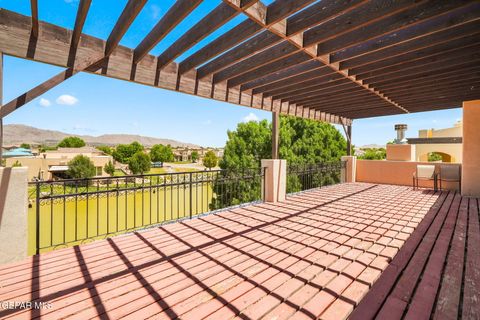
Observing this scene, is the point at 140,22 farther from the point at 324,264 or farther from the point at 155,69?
the point at 324,264

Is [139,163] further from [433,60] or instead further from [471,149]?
[433,60]

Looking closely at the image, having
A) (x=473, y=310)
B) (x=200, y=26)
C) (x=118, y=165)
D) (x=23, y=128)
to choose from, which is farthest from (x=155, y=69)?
(x=23, y=128)

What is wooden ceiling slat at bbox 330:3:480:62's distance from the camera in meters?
2.38

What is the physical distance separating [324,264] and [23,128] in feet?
657

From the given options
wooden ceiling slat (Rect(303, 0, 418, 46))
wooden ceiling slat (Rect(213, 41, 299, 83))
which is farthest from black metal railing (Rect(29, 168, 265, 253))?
wooden ceiling slat (Rect(303, 0, 418, 46))

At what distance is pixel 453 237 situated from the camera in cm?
322

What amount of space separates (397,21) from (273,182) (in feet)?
12.5

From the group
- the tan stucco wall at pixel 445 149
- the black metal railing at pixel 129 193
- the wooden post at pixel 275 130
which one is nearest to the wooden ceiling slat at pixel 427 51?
the wooden post at pixel 275 130

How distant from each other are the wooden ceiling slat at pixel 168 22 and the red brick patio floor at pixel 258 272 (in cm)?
256

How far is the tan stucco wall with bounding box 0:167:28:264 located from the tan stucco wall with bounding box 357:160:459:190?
10221 millimetres

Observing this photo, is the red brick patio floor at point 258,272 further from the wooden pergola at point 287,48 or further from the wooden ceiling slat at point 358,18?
the wooden ceiling slat at point 358,18

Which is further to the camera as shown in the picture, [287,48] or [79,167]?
[79,167]

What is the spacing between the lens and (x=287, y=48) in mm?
3117

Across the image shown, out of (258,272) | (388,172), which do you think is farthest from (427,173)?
(258,272)
